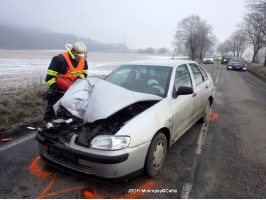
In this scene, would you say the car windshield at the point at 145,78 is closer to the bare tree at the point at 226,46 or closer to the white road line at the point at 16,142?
the white road line at the point at 16,142

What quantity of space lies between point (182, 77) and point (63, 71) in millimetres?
2215

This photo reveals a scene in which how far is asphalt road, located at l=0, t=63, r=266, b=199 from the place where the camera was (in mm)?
2475

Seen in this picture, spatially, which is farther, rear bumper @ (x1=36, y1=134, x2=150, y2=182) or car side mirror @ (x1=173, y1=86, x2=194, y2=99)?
car side mirror @ (x1=173, y1=86, x2=194, y2=99)

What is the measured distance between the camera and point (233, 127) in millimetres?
4871


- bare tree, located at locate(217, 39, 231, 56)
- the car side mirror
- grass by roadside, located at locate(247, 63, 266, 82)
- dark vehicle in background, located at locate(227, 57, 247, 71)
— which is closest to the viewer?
the car side mirror

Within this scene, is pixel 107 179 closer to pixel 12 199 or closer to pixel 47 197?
pixel 47 197

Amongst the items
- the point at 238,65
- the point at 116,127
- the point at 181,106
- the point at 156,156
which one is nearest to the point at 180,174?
the point at 156,156

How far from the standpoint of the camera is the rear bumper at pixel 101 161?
87.6 inches

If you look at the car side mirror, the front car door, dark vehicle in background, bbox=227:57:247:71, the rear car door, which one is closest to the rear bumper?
the rear car door

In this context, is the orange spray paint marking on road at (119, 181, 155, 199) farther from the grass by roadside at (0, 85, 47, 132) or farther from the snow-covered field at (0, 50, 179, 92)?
the snow-covered field at (0, 50, 179, 92)

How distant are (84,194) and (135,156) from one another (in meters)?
0.80

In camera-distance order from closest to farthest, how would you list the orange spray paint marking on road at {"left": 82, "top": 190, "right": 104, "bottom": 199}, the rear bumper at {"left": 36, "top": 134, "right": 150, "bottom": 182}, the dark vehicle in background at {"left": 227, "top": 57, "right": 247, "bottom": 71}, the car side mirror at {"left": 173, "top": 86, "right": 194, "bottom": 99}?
the rear bumper at {"left": 36, "top": 134, "right": 150, "bottom": 182} → the orange spray paint marking on road at {"left": 82, "top": 190, "right": 104, "bottom": 199} → the car side mirror at {"left": 173, "top": 86, "right": 194, "bottom": 99} → the dark vehicle in background at {"left": 227, "top": 57, "right": 247, "bottom": 71}

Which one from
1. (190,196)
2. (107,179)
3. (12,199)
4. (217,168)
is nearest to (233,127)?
(217,168)

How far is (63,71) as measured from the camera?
3.53m
